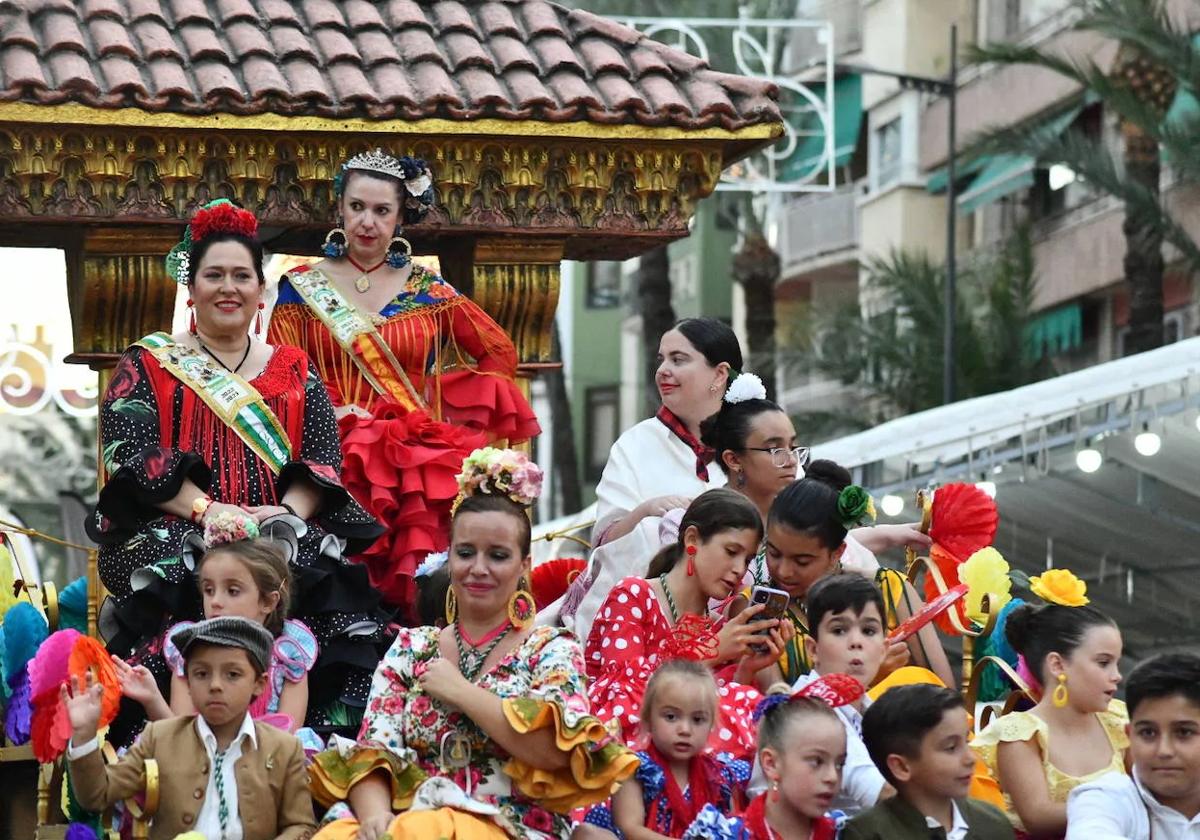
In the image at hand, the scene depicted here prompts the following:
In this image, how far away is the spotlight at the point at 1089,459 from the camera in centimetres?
1569

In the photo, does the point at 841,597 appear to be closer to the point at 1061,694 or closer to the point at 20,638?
the point at 1061,694

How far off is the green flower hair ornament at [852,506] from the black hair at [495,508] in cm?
129

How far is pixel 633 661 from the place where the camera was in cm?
817

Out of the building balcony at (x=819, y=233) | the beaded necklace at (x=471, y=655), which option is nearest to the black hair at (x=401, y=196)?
the beaded necklace at (x=471, y=655)

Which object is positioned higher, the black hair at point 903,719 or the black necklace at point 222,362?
the black necklace at point 222,362

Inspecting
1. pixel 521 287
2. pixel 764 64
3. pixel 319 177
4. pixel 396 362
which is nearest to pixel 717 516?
pixel 396 362

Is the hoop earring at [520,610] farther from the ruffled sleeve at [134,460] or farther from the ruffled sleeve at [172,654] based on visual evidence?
the ruffled sleeve at [134,460]

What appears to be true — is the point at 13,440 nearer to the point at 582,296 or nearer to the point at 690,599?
the point at 582,296

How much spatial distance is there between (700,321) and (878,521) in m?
7.90

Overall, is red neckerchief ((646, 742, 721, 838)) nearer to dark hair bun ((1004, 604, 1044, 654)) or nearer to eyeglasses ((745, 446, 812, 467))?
dark hair bun ((1004, 604, 1044, 654))

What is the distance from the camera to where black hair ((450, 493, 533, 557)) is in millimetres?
7500

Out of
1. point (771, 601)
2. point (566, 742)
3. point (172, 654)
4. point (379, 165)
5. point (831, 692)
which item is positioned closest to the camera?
point (566, 742)

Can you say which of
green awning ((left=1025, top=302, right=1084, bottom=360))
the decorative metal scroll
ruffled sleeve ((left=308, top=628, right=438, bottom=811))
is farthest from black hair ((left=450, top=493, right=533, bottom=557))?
green awning ((left=1025, top=302, right=1084, bottom=360))

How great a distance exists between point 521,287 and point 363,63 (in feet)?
3.51
